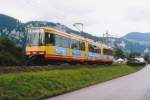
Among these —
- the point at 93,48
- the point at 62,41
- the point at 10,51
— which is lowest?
the point at 10,51

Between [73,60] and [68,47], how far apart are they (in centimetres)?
315

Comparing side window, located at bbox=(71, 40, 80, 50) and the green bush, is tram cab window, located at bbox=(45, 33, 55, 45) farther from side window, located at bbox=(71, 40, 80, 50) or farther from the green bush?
the green bush

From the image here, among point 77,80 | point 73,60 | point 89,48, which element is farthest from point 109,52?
point 77,80

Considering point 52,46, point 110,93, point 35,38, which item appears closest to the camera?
point 110,93

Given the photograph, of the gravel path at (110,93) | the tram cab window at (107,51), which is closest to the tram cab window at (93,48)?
the tram cab window at (107,51)

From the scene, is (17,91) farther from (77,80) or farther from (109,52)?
(109,52)

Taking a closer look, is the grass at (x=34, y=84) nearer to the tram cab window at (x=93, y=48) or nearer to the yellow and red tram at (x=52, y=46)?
the yellow and red tram at (x=52, y=46)

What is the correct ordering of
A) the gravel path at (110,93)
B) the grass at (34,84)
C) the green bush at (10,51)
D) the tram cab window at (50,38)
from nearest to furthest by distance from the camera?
the grass at (34,84)
the gravel path at (110,93)
the tram cab window at (50,38)
the green bush at (10,51)

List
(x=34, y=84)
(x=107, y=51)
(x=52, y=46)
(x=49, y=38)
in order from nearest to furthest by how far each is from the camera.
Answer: (x=34, y=84), (x=49, y=38), (x=52, y=46), (x=107, y=51)

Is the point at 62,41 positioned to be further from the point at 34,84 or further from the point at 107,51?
the point at 107,51

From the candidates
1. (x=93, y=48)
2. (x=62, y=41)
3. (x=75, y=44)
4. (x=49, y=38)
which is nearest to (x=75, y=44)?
(x=75, y=44)

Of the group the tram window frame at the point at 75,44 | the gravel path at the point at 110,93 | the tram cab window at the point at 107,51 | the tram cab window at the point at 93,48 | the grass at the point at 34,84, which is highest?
the tram window frame at the point at 75,44

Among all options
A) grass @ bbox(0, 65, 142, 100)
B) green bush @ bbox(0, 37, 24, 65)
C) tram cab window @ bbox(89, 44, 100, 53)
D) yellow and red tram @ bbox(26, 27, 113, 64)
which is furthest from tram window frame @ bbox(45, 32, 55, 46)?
tram cab window @ bbox(89, 44, 100, 53)

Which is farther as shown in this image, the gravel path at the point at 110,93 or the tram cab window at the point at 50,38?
the tram cab window at the point at 50,38
